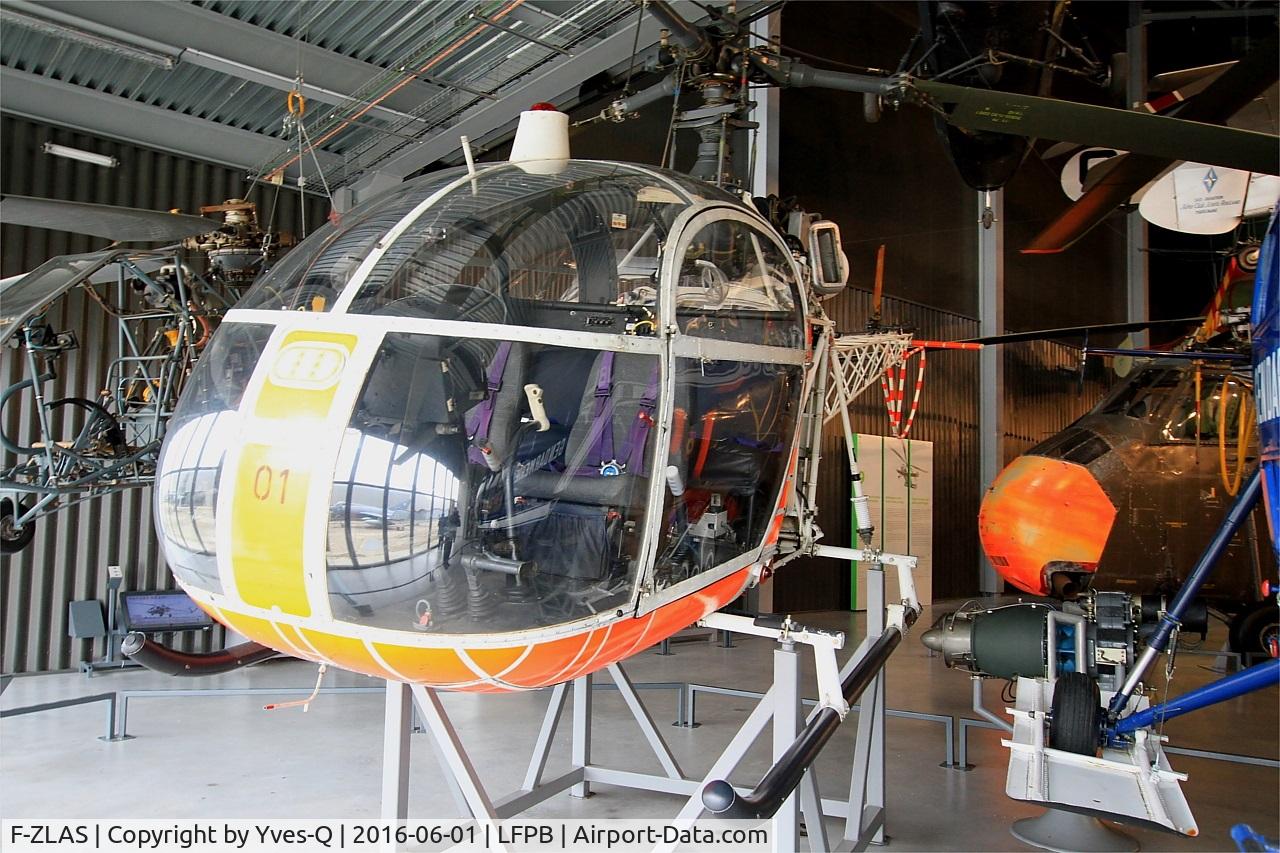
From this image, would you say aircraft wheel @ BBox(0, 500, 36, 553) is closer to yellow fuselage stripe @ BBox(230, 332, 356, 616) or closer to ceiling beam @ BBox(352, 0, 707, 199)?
ceiling beam @ BBox(352, 0, 707, 199)

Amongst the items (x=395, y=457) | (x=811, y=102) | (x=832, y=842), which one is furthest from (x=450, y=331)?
(x=811, y=102)

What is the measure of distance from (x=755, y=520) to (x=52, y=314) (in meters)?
7.52

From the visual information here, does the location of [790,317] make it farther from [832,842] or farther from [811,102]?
[811,102]

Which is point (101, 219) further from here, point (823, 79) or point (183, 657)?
point (823, 79)

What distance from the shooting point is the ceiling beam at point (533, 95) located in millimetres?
7855

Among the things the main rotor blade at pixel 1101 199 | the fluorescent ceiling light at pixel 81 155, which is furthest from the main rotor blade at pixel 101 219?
the main rotor blade at pixel 1101 199

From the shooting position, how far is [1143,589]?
727 centimetres

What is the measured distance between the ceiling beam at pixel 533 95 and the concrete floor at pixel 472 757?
193 inches

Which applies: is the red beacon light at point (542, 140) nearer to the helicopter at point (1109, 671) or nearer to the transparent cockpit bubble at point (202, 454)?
the transparent cockpit bubble at point (202, 454)

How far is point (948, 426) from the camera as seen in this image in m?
14.1

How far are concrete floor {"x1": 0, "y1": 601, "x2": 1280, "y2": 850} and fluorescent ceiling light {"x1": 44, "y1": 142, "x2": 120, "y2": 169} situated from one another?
4393 millimetres

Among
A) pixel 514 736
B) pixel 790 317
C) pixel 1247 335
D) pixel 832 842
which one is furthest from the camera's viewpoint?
pixel 1247 335

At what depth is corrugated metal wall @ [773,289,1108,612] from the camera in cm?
1194

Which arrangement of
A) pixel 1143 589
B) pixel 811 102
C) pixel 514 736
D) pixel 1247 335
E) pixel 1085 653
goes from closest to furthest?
pixel 1085 653, pixel 514 736, pixel 1247 335, pixel 1143 589, pixel 811 102
